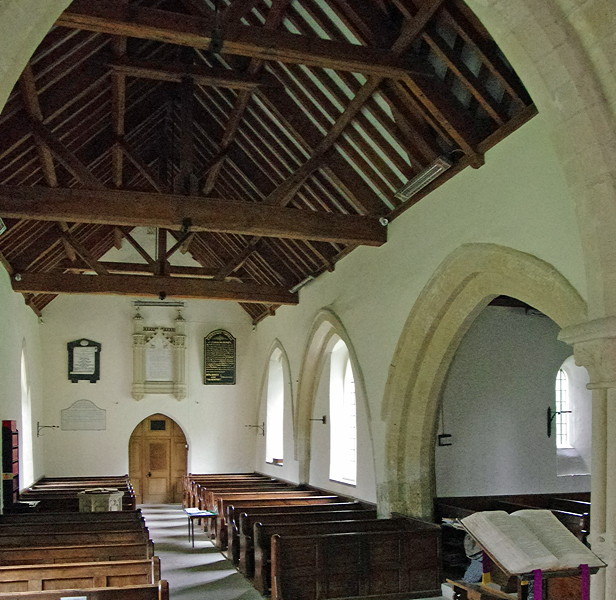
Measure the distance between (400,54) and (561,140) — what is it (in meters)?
2.55

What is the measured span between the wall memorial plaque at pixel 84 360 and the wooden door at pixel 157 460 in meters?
1.49

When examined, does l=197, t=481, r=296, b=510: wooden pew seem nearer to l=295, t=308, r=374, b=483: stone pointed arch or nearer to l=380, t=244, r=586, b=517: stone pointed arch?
l=295, t=308, r=374, b=483: stone pointed arch

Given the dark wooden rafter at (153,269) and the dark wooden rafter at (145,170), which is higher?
the dark wooden rafter at (145,170)

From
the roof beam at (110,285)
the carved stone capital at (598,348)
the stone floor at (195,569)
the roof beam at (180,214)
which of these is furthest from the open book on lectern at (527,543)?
the roof beam at (110,285)

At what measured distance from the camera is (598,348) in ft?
13.6

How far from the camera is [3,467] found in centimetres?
1039

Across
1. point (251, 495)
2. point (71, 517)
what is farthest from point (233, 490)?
point (71, 517)

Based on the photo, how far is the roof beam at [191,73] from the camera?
7734 mm

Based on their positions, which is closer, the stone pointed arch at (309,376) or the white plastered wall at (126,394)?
the stone pointed arch at (309,376)

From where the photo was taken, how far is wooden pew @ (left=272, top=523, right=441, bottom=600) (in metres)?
6.78

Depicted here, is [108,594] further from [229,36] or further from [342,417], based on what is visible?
[342,417]

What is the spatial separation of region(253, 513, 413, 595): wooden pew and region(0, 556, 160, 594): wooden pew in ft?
6.51

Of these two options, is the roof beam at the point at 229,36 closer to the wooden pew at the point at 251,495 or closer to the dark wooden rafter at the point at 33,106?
the dark wooden rafter at the point at 33,106

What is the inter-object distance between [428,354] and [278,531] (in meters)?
2.37
